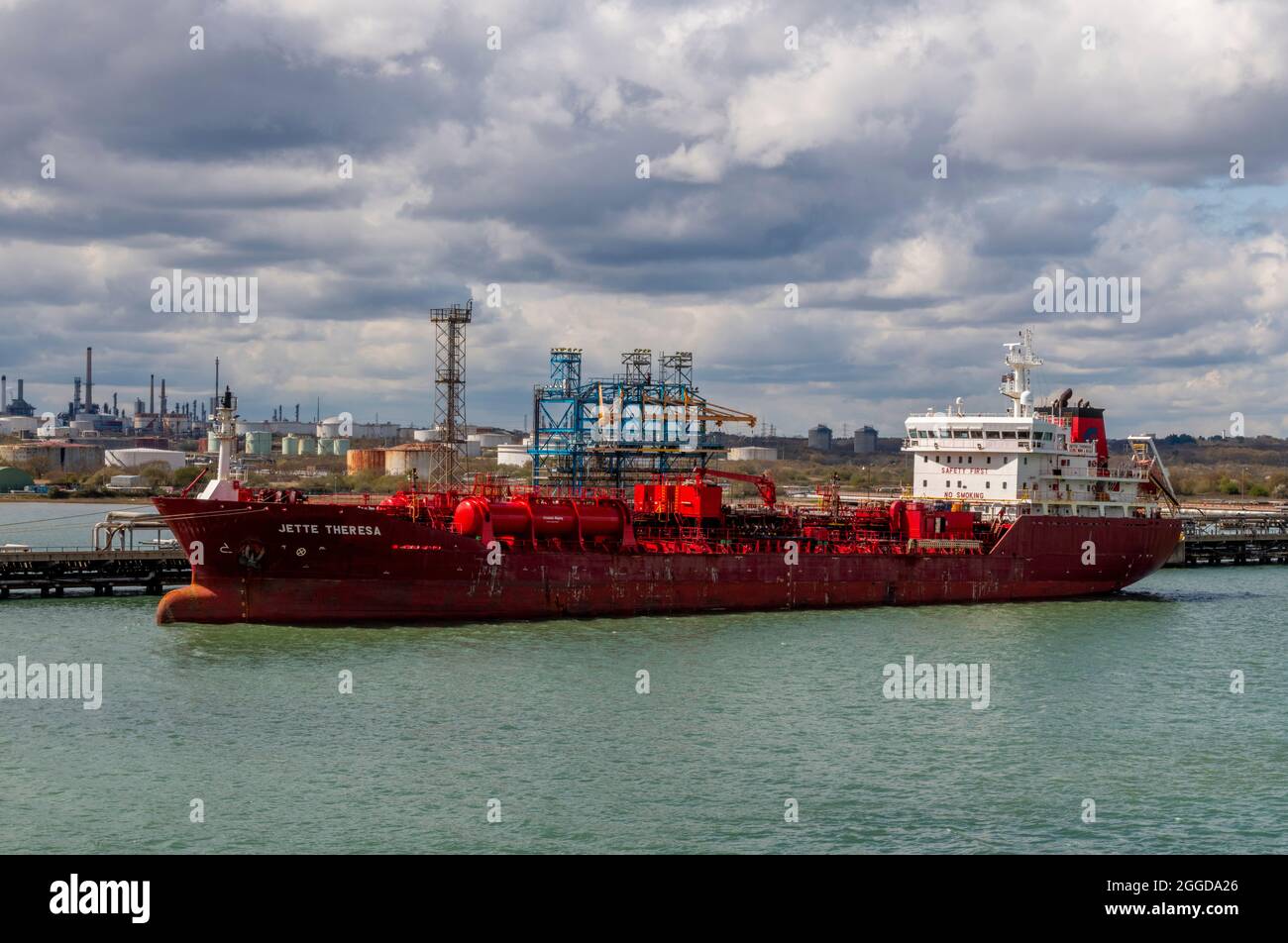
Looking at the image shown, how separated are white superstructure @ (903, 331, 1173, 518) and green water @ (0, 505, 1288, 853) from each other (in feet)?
35.7

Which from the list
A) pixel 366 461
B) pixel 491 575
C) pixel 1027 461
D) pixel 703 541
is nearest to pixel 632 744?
pixel 491 575

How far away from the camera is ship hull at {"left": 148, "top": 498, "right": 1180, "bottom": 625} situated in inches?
1358

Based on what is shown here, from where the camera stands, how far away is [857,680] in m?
29.5

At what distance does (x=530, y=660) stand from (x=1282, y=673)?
18.3m

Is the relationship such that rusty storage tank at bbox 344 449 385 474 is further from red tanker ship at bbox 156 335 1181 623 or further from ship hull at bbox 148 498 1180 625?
ship hull at bbox 148 498 1180 625

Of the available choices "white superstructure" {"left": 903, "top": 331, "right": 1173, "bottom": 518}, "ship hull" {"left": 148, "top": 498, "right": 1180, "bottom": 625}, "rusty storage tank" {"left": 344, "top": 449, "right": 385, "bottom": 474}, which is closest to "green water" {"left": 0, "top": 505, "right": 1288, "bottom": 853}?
"ship hull" {"left": 148, "top": 498, "right": 1180, "bottom": 625}

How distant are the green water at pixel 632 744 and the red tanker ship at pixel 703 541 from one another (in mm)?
1433

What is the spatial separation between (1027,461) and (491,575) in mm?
20772

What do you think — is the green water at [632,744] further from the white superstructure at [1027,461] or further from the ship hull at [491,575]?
the white superstructure at [1027,461]

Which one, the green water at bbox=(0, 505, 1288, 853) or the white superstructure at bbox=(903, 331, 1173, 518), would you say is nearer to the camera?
the green water at bbox=(0, 505, 1288, 853)

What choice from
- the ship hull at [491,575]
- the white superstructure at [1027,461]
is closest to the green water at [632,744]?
the ship hull at [491,575]

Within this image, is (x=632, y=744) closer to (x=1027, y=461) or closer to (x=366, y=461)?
(x=1027, y=461)
